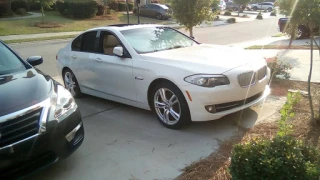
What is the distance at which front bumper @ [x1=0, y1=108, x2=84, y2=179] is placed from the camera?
2945 mm

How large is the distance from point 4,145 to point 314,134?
353cm

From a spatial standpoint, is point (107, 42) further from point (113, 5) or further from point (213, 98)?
point (113, 5)

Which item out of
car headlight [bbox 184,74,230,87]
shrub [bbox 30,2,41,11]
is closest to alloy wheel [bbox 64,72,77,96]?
car headlight [bbox 184,74,230,87]

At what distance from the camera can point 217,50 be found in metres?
5.29

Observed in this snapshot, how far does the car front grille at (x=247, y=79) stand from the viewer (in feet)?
14.5

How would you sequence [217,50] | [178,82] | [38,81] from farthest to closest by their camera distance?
[217,50]
[178,82]
[38,81]

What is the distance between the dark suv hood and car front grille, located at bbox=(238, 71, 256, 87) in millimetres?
2425

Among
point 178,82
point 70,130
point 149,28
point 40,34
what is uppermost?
point 149,28

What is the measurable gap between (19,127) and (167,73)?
2142 mm

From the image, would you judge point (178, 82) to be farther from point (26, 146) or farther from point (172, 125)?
point (26, 146)

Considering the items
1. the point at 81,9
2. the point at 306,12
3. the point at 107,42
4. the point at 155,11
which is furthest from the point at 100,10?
the point at 306,12

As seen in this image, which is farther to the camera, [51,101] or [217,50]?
[217,50]

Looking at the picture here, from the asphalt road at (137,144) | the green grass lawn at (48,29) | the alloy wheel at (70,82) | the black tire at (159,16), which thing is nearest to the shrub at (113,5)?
the black tire at (159,16)

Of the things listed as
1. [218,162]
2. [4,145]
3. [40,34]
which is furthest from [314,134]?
[40,34]
